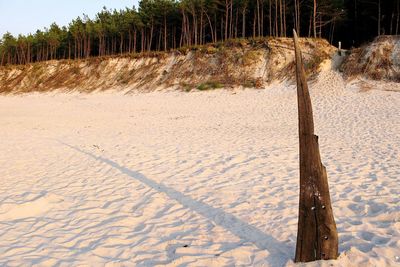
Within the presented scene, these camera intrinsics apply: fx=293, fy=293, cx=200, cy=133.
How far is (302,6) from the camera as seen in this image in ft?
115

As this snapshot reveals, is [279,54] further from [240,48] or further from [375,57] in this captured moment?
[375,57]

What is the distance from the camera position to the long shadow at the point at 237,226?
347 cm

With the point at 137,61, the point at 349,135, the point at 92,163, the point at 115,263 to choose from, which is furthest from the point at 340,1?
the point at 115,263

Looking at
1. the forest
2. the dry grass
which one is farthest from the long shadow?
the forest

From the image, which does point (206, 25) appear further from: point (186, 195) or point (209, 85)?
point (186, 195)

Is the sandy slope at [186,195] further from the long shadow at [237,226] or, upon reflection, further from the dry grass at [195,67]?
the dry grass at [195,67]

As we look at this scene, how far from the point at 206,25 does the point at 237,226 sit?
Result: 138 ft

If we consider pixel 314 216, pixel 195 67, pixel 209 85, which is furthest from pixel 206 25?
pixel 314 216

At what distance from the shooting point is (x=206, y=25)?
4281 centimetres

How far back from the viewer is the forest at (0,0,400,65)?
104 feet

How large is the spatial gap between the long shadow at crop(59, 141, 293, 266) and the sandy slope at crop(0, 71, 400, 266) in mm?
16

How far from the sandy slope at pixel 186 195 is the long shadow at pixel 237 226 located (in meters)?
0.02

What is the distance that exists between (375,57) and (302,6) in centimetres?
1558

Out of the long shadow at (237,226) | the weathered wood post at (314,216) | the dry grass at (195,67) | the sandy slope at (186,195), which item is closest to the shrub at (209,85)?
the dry grass at (195,67)
